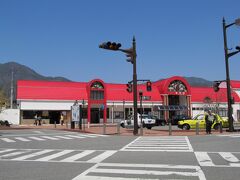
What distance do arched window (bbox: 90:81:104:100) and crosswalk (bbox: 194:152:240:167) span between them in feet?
153

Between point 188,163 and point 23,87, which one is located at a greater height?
point 23,87

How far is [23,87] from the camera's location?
56.7 m

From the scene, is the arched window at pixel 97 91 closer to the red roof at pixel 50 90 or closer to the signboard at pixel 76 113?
the red roof at pixel 50 90

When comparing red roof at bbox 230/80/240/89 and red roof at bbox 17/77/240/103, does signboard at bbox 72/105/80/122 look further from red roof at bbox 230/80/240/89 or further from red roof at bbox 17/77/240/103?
red roof at bbox 230/80/240/89

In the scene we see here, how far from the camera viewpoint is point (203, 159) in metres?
11.6

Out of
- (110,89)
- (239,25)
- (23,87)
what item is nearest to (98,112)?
(110,89)

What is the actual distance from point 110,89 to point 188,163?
51.9 m

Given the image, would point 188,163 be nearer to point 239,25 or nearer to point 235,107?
point 239,25

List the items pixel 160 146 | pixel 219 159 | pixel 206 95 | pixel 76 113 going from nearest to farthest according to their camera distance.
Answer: pixel 219 159 < pixel 160 146 < pixel 76 113 < pixel 206 95

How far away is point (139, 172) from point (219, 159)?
3.52m

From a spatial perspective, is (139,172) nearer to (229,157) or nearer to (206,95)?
(229,157)

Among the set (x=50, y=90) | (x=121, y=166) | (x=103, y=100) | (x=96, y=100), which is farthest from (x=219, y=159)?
(x=50, y=90)

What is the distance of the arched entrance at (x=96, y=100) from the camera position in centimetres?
5891

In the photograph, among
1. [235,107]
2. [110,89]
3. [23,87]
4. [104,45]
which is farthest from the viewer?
[235,107]
